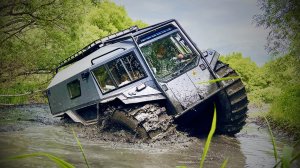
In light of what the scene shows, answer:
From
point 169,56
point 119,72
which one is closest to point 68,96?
point 119,72

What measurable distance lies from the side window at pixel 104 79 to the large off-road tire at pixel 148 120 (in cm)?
101

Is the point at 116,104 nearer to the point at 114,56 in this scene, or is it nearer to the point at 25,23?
the point at 114,56

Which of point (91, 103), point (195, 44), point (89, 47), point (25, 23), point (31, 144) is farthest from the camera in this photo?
point (25, 23)

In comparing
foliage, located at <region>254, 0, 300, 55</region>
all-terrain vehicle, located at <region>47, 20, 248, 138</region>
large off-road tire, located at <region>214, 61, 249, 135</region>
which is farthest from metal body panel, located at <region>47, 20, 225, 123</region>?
foliage, located at <region>254, 0, 300, 55</region>

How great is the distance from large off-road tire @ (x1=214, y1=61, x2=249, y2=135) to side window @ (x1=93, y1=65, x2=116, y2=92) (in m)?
2.44

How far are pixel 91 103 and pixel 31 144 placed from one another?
2.18 meters

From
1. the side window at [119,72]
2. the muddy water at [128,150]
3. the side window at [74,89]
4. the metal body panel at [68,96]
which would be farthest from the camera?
the side window at [74,89]

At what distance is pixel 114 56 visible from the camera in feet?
22.9

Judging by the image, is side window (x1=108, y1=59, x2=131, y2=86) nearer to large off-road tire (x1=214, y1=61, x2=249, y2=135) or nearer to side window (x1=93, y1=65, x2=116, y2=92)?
side window (x1=93, y1=65, x2=116, y2=92)

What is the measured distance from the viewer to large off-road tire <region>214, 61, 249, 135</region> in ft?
20.7

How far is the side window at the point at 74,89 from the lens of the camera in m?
8.03

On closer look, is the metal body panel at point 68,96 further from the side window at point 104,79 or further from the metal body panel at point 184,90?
the metal body panel at point 184,90

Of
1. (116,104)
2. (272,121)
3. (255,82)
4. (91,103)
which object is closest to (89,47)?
(91,103)

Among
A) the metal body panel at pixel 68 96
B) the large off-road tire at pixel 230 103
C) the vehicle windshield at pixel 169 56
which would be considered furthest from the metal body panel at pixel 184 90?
the metal body panel at pixel 68 96
